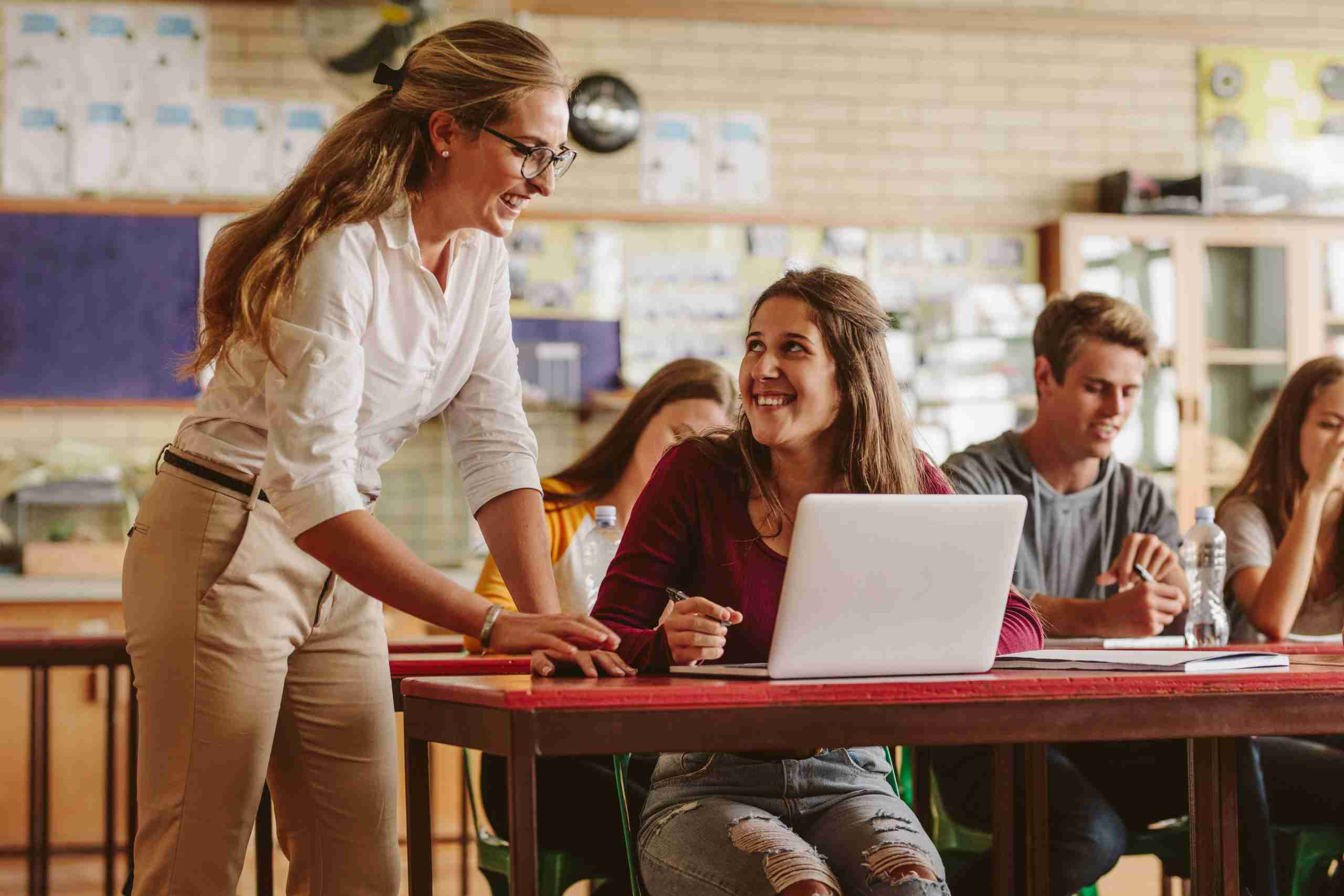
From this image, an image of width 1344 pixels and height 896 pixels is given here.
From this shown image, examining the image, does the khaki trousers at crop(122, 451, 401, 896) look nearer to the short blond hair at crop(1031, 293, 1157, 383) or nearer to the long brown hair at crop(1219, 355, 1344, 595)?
the short blond hair at crop(1031, 293, 1157, 383)

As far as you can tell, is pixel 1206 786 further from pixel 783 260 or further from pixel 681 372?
pixel 783 260

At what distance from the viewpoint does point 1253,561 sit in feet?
9.03

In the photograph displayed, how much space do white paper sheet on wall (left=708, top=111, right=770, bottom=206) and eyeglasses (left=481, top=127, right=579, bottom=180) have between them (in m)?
3.52

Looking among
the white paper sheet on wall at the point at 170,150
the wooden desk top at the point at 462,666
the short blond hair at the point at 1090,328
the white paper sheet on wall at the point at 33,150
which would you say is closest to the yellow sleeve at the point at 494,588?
the wooden desk top at the point at 462,666

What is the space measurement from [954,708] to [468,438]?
0.84 m

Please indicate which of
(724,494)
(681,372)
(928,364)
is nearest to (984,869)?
(724,494)

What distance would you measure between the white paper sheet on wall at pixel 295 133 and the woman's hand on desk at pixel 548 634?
371 cm

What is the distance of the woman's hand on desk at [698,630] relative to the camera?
1.64 meters

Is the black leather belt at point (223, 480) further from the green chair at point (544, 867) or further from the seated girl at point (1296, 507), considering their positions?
the seated girl at point (1296, 507)

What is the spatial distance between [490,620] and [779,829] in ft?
1.39

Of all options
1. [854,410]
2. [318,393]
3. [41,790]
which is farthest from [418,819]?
[41,790]

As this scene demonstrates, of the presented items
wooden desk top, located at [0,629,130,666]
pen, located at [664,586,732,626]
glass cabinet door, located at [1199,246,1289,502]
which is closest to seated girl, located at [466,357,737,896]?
pen, located at [664,586,732,626]

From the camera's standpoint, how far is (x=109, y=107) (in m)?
4.94

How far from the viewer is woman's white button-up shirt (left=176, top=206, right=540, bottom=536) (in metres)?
1.61
